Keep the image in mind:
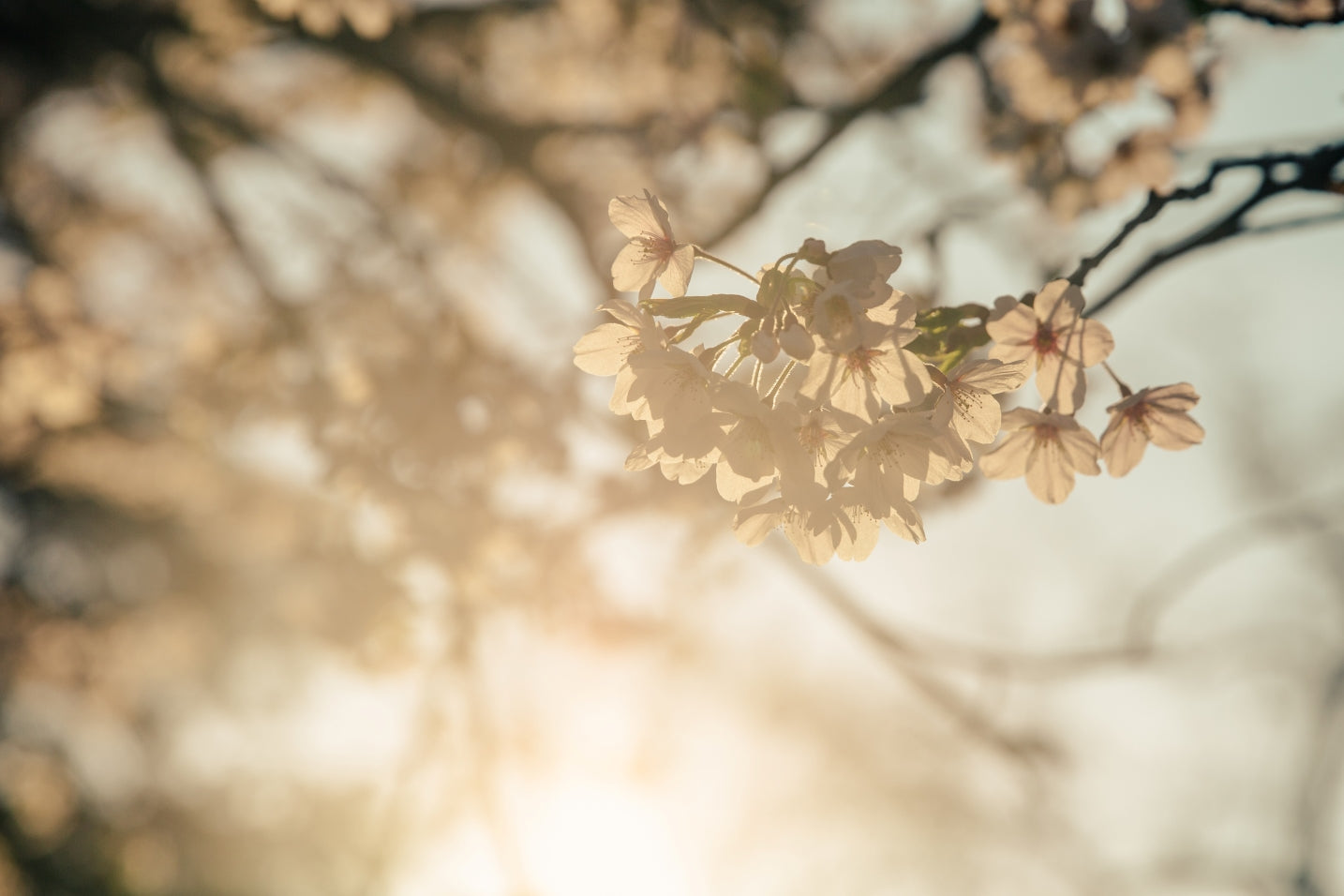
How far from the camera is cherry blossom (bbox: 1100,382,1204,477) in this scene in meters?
1.19

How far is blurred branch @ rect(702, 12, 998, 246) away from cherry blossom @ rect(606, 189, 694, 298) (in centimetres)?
175

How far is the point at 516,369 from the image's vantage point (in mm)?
3625

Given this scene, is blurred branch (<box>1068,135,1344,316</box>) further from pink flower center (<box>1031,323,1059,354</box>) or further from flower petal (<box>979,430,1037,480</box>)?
flower petal (<box>979,430,1037,480</box>)

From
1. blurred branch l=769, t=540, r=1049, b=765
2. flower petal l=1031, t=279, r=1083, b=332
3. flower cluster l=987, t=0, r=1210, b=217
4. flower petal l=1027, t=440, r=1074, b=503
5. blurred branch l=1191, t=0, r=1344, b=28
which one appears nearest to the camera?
flower petal l=1031, t=279, r=1083, b=332

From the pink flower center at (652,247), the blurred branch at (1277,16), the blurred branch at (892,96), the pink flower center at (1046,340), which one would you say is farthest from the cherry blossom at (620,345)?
the blurred branch at (892,96)

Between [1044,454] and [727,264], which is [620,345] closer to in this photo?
[727,264]

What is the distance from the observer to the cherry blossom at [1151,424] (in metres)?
1.19

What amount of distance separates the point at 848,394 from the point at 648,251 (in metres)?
0.44

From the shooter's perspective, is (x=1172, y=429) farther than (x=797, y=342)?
Yes

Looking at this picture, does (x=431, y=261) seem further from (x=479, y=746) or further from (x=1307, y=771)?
(x=1307, y=771)

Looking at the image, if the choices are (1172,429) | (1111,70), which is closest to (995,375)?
(1172,429)

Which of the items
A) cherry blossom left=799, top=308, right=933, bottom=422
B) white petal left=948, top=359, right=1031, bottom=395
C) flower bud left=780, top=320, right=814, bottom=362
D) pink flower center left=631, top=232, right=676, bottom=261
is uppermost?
pink flower center left=631, top=232, right=676, bottom=261

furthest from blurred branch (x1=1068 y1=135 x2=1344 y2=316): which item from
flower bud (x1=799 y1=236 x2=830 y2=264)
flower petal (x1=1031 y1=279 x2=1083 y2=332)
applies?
flower bud (x1=799 y1=236 x2=830 y2=264)

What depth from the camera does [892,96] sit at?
8.63ft
